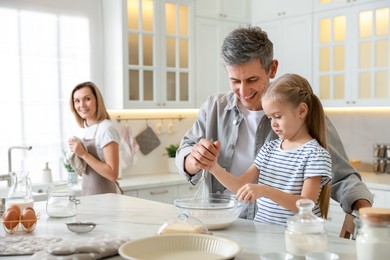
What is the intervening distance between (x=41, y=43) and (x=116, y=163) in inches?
58.2

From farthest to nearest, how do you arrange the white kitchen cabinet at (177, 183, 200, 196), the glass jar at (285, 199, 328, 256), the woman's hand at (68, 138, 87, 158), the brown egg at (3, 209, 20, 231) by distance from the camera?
the white kitchen cabinet at (177, 183, 200, 196)
the woman's hand at (68, 138, 87, 158)
the brown egg at (3, 209, 20, 231)
the glass jar at (285, 199, 328, 256)

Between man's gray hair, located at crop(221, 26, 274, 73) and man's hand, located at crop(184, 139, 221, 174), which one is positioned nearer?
man's hand, located at crop(184, 139, 221, 174)

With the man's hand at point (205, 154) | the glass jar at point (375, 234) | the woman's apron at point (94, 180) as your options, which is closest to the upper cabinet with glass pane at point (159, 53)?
the woman's apron at point (94, 180)

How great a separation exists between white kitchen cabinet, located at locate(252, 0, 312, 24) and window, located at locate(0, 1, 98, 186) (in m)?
1.69

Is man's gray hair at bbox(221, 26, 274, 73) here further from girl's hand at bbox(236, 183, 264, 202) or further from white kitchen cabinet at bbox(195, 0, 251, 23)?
white kitchen cabinet at bbox(195, 0, 251, 23)

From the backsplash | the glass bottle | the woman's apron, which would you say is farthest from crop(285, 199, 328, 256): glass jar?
the backsplash

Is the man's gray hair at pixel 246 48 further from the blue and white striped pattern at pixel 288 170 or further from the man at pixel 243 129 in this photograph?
the blue and white striped pattern at pixel 288 170

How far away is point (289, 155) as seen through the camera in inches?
77.7

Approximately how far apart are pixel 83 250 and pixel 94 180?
203 centimetres

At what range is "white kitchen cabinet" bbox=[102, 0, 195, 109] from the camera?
446cm

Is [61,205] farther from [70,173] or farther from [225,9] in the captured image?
[225,9]

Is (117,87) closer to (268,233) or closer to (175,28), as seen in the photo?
(175,28)

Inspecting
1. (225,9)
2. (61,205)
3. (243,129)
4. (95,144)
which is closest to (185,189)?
(95,144)

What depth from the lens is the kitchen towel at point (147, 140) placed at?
16.3ft
